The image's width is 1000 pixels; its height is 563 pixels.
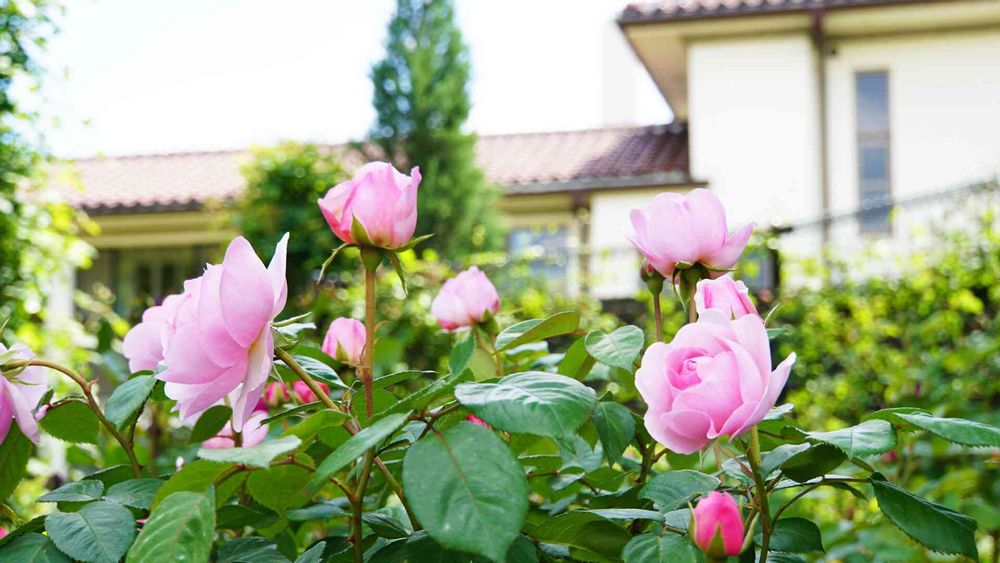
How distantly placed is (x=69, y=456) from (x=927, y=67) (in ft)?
31.3

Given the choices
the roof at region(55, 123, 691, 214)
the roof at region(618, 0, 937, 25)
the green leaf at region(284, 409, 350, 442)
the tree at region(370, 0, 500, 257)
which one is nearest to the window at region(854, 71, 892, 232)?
the roof at region(618, 0, 937, 25)

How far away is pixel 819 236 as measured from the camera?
886 centimetres

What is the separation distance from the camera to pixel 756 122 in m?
9.87

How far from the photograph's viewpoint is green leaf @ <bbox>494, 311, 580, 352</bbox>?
31.8 inches

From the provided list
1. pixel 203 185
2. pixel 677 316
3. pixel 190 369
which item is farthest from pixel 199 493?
pixel 203 185

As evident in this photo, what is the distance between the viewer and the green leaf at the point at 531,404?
1.77ft

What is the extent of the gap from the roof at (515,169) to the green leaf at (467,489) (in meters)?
9.21

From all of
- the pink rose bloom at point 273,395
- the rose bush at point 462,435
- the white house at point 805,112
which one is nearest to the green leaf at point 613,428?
the rose bush at point 462,435

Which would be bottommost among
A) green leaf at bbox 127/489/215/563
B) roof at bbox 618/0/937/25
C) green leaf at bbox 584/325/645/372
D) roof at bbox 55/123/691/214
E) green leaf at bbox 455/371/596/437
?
green leaf at bbox 127/489/215/563

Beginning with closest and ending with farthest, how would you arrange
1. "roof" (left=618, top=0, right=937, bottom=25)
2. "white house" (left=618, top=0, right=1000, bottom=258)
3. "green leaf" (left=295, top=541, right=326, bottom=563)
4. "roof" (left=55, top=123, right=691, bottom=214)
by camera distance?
"green leaf" (left=295, top=541, right=326, bottom=563), "roof" (left=618, top=0, right=937, bottom=25), "white house" (left=618, top=0, right=1000, bottom=258), "roof" (left=55, top=123, right=691, bottom=214)

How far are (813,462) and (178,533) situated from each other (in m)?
0.37

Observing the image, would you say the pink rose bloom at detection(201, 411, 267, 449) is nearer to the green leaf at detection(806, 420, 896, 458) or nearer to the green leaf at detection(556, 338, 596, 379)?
the green leaf at detection(556, 338, 596, 379)

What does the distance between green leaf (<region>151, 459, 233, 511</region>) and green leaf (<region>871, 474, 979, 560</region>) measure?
1.26ft

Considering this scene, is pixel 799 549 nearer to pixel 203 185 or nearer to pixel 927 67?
pixel 927 67
